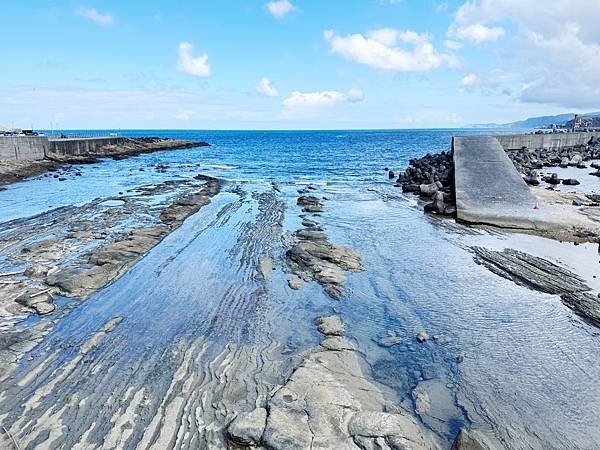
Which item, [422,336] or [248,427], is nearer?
[248,427]

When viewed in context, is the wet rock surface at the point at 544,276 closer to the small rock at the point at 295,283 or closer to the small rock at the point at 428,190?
the small rock at the point at 295,283

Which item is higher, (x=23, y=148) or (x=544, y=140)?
(x=23, y=148)

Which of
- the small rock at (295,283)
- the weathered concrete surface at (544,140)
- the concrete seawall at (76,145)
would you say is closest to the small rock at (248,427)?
the small rock at (295,283)

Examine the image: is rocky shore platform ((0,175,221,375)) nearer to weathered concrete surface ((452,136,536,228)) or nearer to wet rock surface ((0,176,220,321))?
wet rock surface ((0,176,220,321))

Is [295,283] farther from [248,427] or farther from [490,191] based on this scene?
[490,191]

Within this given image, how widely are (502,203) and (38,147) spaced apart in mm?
40952

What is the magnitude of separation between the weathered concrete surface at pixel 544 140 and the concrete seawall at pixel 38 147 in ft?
140

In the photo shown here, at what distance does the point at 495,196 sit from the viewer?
59.6 ft

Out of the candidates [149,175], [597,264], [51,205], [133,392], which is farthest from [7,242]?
[149,175]

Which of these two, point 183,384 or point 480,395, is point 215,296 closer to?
point 183,384

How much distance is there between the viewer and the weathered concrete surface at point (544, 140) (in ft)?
138

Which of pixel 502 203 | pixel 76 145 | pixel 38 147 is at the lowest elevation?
pixel 502 203

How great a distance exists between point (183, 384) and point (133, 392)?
0.66 meters

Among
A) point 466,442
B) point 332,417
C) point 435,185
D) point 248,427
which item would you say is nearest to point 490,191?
point 435,185
